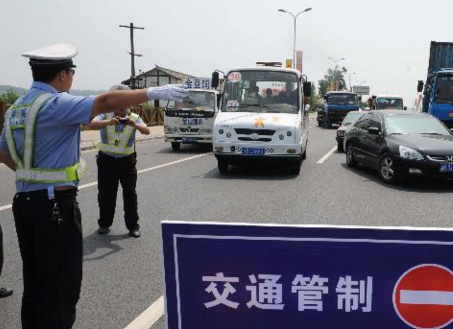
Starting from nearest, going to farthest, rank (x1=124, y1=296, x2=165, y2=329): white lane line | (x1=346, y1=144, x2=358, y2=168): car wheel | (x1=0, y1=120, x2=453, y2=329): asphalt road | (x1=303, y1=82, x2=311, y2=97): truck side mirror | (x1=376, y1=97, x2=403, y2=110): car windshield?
(x1=124, y1=296, x2=165, y2=329): white lane line → (x1=0, y1=120, x2=453, y2=329): asphalt road → (x1=303, y1=82, x2=311, y2=97): truck side mirror → (x1=346, y1=144, x2=358, y2=168): car wheel → (x1=376, y1=97, x2=403, y2=110): car windshield

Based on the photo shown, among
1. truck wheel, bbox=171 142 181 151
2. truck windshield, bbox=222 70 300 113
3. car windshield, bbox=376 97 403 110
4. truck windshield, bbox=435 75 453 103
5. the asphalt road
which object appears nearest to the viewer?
the asphalt road

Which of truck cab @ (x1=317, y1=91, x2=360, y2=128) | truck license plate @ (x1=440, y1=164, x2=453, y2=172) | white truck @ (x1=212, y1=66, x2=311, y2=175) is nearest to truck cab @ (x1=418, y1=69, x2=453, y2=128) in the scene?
white truck @ (x1=212, y1=66, x2=311, y2=175)

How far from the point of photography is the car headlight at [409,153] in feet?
29.3

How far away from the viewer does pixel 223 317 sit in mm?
1819

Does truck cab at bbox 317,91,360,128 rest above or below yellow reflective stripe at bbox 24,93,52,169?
below

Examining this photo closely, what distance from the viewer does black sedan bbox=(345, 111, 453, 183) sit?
888cm

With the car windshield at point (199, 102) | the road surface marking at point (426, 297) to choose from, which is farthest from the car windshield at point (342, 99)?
the road surface marking at point (426, 297)

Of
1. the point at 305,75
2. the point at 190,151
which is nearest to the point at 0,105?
the point at 190,151

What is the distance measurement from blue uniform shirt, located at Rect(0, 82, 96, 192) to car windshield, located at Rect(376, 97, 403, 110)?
30975mm

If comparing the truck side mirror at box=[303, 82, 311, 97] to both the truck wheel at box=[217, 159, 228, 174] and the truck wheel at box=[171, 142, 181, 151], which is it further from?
the truck wheel at box=[171, 142, 181, 151]

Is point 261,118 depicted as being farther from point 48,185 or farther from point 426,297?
point 426,297

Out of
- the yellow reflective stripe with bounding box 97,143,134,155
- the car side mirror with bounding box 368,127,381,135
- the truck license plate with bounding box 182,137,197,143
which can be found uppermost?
the yellow reflective stripe with bounding box 97,143,134,155

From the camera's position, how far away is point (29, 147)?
2500 millimetres

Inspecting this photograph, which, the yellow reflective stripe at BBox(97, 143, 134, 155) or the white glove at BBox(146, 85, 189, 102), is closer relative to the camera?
the white glove at BBox(146, 85, 189, 102)
